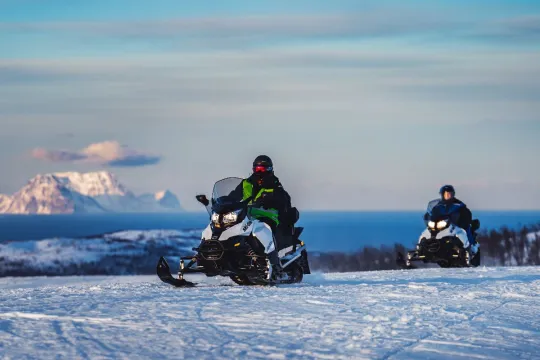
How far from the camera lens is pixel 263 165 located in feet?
46.9

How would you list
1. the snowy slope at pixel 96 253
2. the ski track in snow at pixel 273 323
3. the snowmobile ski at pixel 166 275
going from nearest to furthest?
1. the ski track in snow at pixel 273 323
2. the snowmobile ski at pixel 166 275
3. the snowy slope at pixel 96 253

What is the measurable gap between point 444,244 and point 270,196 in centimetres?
891

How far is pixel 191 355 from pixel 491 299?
221 inches

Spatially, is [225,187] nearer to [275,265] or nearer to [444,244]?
[275,265]

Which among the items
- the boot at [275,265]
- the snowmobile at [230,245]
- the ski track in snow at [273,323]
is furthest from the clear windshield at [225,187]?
the ski track in snow at [273,323]

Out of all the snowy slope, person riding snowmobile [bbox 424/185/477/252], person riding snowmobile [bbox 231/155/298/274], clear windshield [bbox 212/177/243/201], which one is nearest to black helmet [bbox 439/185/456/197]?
person riding snowmobile [bbox 424/185/477/252]

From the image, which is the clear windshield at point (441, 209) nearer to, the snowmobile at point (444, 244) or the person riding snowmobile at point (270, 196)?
the snowmobile at point (444, 244)

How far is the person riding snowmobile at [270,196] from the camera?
14.0 meters

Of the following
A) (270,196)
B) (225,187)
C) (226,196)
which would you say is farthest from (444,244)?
(226,196)

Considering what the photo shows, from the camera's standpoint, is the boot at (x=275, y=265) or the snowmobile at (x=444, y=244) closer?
the boot at (x=275, y=265)

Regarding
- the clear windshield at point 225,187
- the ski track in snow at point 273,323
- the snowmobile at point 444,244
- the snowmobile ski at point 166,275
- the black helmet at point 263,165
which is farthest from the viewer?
the snowmobile at point 444,244

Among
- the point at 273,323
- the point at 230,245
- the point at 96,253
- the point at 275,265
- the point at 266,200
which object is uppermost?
the point at 96,253

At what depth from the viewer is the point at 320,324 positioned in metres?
9.45

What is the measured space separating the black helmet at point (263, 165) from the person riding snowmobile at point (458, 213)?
8999mm
